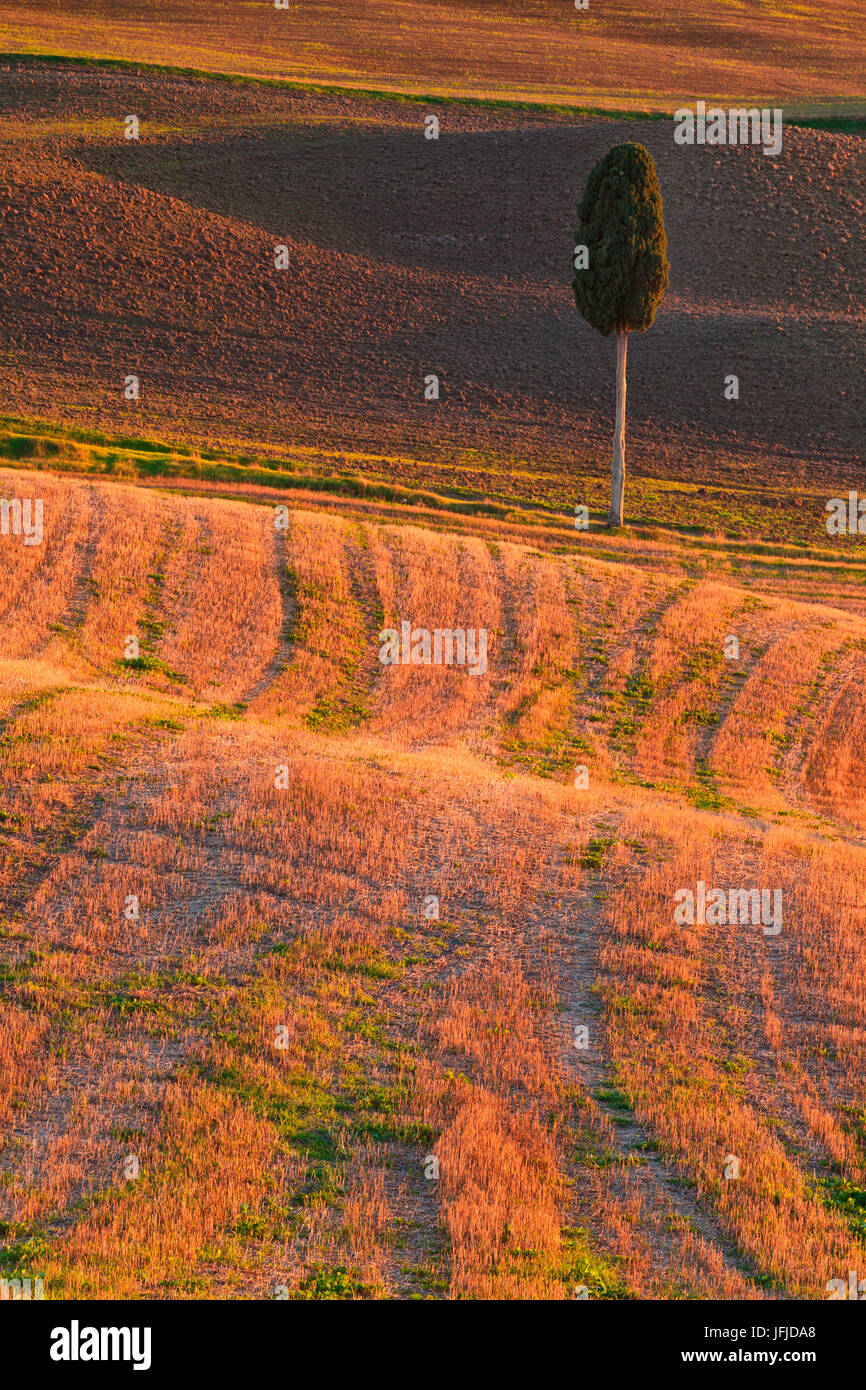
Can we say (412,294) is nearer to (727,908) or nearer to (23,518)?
(23,518)

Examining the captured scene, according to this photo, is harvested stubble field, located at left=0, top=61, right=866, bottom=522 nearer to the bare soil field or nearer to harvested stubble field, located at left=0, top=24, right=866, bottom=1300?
harvested stubble field, located at left=0, top=24, right=866, bottom=1300

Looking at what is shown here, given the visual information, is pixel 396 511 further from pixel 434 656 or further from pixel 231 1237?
pixel 231 1237

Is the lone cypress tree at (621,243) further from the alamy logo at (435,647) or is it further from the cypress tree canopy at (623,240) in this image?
the alamy logo at (435,647)

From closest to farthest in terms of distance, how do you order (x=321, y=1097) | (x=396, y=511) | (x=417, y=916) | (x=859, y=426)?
(x=321, y=1097)
(x=417, y=916)
(x=396, y=511)
(x=859, y=426)

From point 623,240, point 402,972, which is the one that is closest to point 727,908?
point 402,972

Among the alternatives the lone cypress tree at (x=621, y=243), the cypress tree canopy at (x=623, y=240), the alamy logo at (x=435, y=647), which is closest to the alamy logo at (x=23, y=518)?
the alamy logo at (x=435, y=647)

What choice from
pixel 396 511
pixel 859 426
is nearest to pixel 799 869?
pixel 396 511
